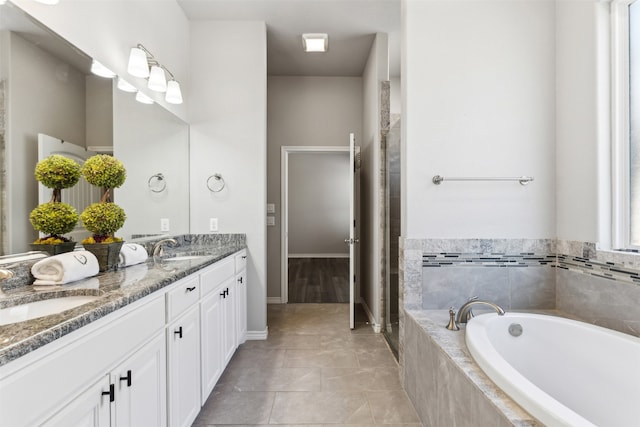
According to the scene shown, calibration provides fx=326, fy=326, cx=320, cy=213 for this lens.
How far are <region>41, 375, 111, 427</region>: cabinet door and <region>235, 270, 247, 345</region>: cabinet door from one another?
1557mm

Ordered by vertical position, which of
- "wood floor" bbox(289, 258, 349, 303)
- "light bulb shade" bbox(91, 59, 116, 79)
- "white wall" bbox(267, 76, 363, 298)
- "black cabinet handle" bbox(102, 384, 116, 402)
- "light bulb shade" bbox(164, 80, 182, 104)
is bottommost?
"wood floor" bbox(289, 258, 349, 303)

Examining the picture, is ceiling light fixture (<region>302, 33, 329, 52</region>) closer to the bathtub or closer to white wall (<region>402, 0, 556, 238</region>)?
white wall (<region>402, 0, 556, 238</region>)

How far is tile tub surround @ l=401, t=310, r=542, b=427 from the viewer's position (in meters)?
1.07

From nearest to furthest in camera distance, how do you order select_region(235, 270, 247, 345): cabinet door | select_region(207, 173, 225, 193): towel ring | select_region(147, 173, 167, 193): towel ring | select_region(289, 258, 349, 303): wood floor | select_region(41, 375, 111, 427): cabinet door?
select_region(41, 375, 111, 427): cabinet door < select_region(147, 173, 167, 193): towel ring < select_region(235, 270, 247, 345): cabinet door < select_region(207, 173, 225, 193): towel ring < select_region(289, 258, 349, 303): wood floor

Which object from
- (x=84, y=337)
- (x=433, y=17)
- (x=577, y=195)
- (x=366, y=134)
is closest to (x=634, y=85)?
(x=577, y=195)

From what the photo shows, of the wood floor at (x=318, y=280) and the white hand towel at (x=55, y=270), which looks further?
the wood floor at (x=318, y=280)

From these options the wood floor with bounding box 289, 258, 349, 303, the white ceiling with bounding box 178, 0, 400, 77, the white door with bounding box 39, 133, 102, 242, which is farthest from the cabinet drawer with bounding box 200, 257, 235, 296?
the white ceiling with bounding box 178, 0, 400, 77

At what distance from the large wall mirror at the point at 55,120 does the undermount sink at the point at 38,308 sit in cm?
30

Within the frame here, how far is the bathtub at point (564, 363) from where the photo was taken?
1246 millimetres

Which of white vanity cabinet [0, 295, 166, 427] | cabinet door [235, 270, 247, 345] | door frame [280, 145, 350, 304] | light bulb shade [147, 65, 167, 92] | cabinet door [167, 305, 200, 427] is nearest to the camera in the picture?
white vanity cabinet [0, 295, 166, 427]

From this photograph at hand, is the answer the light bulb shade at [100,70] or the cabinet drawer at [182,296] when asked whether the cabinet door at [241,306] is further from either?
the light bulb shade at [100,70]

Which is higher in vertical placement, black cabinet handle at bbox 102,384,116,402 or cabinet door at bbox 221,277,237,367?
black cabinet handle at bbox 102,384,116,402

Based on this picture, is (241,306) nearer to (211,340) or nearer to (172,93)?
(211,340)

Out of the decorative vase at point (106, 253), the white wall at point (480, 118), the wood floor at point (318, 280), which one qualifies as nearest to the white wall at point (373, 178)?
the wood floor at point (318, 280)
